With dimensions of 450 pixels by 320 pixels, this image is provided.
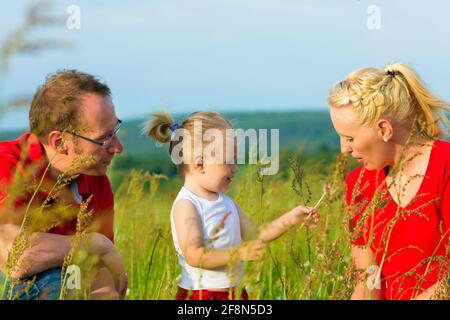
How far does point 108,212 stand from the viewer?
3.64 m

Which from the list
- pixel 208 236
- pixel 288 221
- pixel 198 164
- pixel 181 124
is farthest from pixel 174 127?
pixel 288 221

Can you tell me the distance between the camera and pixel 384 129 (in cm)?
336

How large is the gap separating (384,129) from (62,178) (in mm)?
1433

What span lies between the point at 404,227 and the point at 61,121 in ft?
5.36

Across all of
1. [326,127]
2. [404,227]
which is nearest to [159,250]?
[404,227]

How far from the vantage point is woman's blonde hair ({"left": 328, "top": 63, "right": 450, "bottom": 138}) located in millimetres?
3379

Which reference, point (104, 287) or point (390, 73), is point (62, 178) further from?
point (390, 73)

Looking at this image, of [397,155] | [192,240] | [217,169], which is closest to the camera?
[192,240]

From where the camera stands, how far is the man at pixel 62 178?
9.75 ft

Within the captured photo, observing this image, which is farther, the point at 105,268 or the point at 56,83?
the point at 56,83

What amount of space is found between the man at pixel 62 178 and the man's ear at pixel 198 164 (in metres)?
0.40

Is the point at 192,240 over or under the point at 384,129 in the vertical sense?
under
